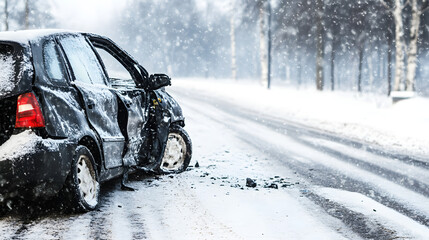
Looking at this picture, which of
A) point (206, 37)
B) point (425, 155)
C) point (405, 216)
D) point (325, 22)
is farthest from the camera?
point (206, 37)

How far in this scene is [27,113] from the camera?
13.3 feet

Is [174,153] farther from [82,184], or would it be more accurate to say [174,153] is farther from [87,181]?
[82,184]

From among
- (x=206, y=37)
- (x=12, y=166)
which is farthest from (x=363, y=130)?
(x=206, y=37)

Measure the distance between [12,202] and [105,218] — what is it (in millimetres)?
816

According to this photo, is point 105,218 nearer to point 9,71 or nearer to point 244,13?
point 9,71

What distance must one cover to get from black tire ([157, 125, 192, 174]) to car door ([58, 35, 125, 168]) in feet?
4.43

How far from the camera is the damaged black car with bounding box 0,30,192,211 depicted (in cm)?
400

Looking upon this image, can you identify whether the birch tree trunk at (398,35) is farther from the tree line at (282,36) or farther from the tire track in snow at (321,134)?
→ the tire track in snow at (321,134)

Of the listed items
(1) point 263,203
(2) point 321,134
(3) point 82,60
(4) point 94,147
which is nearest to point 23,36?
(3) point 82,60

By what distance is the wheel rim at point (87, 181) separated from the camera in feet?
14.8

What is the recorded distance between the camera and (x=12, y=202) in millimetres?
4066

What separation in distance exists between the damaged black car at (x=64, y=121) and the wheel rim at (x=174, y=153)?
60 centimetres

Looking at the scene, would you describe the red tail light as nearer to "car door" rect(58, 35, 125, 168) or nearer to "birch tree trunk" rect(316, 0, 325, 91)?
"car door" rect(58, 35, 125, 168)

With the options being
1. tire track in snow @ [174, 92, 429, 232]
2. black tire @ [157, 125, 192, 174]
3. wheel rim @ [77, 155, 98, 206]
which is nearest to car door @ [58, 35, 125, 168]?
wheel rim @ [77, 155, 98, 206]
